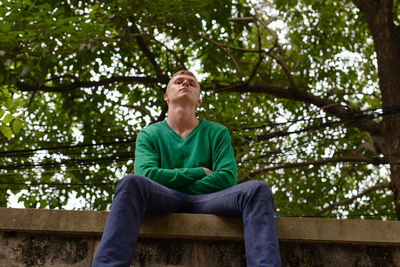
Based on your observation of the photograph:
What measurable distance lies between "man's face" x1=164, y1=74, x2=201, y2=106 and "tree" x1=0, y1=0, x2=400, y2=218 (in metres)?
1.79

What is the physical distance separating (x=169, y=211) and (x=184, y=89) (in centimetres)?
114

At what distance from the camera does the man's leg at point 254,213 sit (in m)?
2.75

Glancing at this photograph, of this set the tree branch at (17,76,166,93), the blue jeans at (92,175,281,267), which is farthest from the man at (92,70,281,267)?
the tree branch at (17,76,166,93)

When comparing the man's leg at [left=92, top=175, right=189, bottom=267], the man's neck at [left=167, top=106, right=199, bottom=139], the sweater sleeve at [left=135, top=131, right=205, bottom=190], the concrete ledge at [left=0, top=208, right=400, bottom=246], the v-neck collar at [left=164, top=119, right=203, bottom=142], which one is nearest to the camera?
the man's leg at [left=92, top=175, right=189, bottom=267]

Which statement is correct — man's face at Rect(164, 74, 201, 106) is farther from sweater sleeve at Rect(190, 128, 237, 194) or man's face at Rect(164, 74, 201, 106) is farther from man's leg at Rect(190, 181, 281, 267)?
man's leg at Rect(190, 181, 281, 267)

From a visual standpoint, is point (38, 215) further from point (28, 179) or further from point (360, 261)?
point (28, 179)

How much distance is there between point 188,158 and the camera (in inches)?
139

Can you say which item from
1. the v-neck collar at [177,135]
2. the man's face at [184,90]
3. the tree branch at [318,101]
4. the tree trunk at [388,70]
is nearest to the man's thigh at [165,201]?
the v-neck collar at [177,135]

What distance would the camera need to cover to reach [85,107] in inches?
345

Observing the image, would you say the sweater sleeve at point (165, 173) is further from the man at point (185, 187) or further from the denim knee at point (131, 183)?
the denim knee at point (131, 183)

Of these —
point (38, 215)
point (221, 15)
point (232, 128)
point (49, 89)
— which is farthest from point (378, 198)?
point (38, 215)

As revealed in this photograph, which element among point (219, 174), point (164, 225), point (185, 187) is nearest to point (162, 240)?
point (164, 225)

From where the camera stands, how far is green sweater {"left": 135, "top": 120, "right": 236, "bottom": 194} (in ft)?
10.9

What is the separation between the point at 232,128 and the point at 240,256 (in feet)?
12.0
